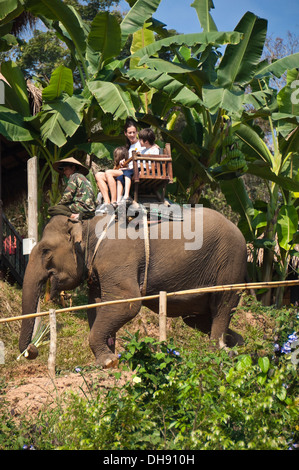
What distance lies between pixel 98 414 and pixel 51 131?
5.62m

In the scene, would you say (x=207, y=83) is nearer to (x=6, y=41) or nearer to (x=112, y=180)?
(x=6, y=41)

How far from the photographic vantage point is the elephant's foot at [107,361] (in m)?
6.58

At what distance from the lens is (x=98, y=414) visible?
446 centimetres

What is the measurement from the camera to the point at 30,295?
267 inches

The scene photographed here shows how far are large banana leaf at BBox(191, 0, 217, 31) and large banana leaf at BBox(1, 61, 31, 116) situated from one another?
10.5ft

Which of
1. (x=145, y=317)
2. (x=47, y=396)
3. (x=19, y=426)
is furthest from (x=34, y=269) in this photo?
(x=145, y=317)

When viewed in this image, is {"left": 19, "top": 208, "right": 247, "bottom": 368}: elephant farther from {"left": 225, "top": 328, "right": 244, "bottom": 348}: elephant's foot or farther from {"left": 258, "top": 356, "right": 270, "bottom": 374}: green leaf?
{"left": 258, "top": 356, "right": 270, "bottom": 374}: green leaf

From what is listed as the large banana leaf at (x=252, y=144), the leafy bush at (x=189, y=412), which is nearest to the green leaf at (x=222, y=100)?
the large banana leaf at (x=252, y=144)

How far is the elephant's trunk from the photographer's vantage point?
656 centimetres
